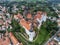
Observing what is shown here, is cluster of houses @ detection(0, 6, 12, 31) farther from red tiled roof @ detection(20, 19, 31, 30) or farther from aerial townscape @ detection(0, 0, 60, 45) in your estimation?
red tiled roof @ detection(20, 19, 31, 30)

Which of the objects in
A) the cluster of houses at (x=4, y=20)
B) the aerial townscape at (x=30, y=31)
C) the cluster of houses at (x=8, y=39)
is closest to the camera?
the cluster of houses at (x=8, y=39)

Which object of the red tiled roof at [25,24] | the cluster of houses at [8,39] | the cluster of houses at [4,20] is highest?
the cluster of houses at [8,39]

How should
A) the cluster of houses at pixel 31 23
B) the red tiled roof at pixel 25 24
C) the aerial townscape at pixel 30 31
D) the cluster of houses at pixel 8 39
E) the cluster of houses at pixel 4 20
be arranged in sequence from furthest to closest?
1. the cluster of houses at pixel 4 20
2. the red tiled roof at pixel 25 24
3. the cluster of houses at pixel 31 23
4. the aerial townscape at pixel 30 31
5. the cluster of houses at pixel 8 39

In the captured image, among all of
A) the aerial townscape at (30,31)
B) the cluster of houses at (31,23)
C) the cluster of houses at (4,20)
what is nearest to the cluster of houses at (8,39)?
the aerial townscape at (30,31)

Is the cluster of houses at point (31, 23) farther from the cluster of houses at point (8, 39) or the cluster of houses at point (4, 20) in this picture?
the cluster of houses at point (8, 39)

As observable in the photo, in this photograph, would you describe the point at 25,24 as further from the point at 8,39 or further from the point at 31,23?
the point at 8,39

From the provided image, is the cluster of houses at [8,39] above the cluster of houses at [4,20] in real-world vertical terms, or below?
above

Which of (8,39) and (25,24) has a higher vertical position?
(8,39)

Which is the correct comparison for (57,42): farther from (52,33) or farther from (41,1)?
(41,1)

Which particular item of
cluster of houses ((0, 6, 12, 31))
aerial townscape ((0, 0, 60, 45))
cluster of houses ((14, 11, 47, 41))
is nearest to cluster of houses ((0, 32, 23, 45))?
aerial townscape ((0, 0, 60, 45))

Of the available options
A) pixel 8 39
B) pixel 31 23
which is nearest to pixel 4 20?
pixel 31 23

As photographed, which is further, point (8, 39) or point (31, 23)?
point (31, 23)
